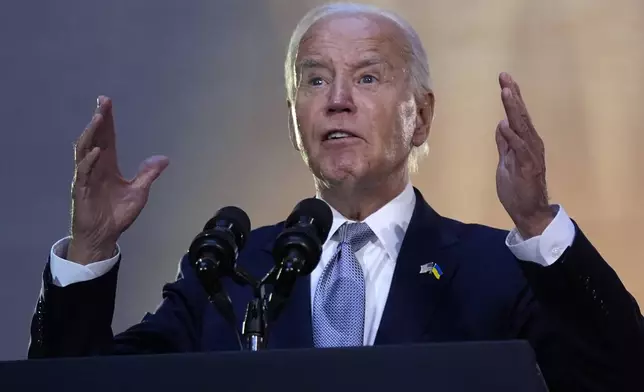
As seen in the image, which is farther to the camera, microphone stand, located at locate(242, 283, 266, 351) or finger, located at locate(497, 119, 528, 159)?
finger, located at locate(497, 119, 528, 159)

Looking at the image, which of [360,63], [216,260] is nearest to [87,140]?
[216,260]

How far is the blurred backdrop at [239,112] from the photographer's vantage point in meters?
2.89

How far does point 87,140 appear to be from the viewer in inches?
68.4

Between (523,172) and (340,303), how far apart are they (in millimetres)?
469

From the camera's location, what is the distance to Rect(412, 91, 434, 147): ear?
2.32 m

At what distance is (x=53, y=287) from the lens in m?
1.75

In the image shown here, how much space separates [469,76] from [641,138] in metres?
0.49

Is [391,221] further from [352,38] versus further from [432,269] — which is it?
[352,38]

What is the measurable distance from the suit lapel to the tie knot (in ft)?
0.27

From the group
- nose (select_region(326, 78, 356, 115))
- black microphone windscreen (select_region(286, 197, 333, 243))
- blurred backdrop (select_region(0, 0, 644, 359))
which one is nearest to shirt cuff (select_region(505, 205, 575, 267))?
black microphone windscreen (select_region(286, 197, 333, 243))

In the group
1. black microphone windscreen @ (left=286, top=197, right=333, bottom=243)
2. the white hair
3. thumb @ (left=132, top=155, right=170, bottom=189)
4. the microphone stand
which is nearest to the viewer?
the microphone stand

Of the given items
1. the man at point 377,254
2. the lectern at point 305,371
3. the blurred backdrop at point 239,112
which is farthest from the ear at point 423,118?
the lectern at point 305,371

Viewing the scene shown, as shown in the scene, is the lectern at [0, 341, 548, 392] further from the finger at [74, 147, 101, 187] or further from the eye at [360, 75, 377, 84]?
the eye at [360, 75, 377, 84]

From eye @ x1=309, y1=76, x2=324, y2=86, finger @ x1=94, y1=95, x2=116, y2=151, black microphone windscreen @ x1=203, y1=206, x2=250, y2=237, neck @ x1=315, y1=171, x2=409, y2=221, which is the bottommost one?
black microphone windscreen @ x1=203, y1=206, x2=250, y2=237
